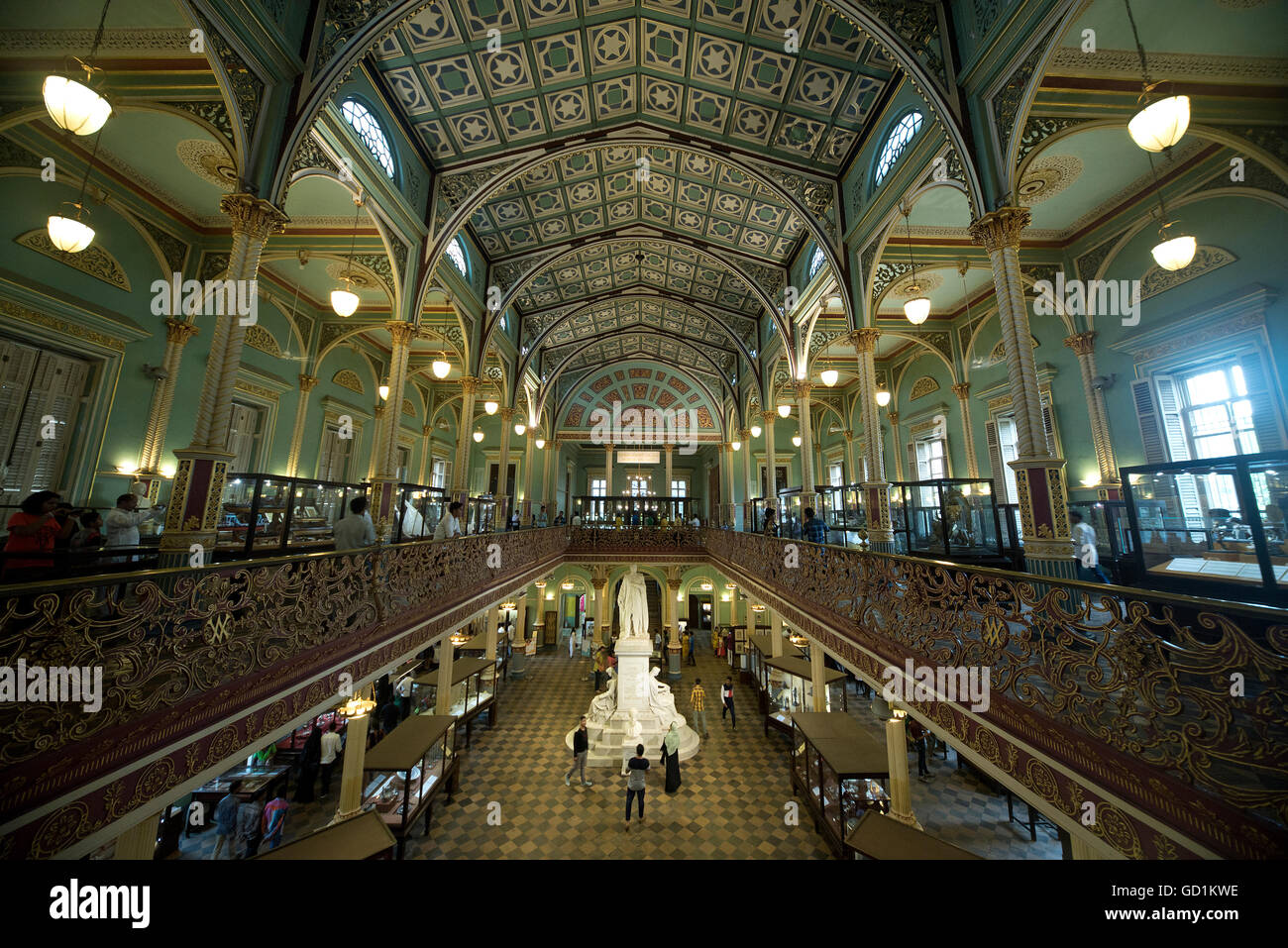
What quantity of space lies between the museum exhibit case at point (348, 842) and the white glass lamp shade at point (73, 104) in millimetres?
7541

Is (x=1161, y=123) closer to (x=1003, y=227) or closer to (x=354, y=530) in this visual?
(x=1003, y=227)

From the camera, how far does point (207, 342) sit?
9734 millimetres

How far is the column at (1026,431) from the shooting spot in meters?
4.63

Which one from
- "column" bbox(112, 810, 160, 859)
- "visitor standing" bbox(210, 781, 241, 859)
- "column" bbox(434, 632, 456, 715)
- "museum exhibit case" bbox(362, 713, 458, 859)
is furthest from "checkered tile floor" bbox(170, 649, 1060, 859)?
"column" bbox(112, 810, 160, 859)

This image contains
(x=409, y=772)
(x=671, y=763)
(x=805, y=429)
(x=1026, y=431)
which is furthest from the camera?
(x=805, y=429)

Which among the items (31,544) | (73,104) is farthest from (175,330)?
(31,544)

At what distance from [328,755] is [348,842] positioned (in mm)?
4665

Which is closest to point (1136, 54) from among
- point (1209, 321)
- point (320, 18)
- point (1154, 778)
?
point (1209, 321)

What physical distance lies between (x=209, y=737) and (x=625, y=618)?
9.98 meters

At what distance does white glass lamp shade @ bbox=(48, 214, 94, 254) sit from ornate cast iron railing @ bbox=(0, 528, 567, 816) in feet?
15.0

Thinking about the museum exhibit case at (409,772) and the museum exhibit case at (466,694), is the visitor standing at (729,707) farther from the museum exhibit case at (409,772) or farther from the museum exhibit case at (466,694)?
the museum exhibit case at (409,772)

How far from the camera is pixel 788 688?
41.6ft

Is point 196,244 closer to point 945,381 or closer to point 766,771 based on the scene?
point 766,771

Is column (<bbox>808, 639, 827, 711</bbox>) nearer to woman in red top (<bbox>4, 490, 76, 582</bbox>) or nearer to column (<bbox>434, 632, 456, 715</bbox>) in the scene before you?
column (<bbox>434, 632, 456, 715</bbox>)
